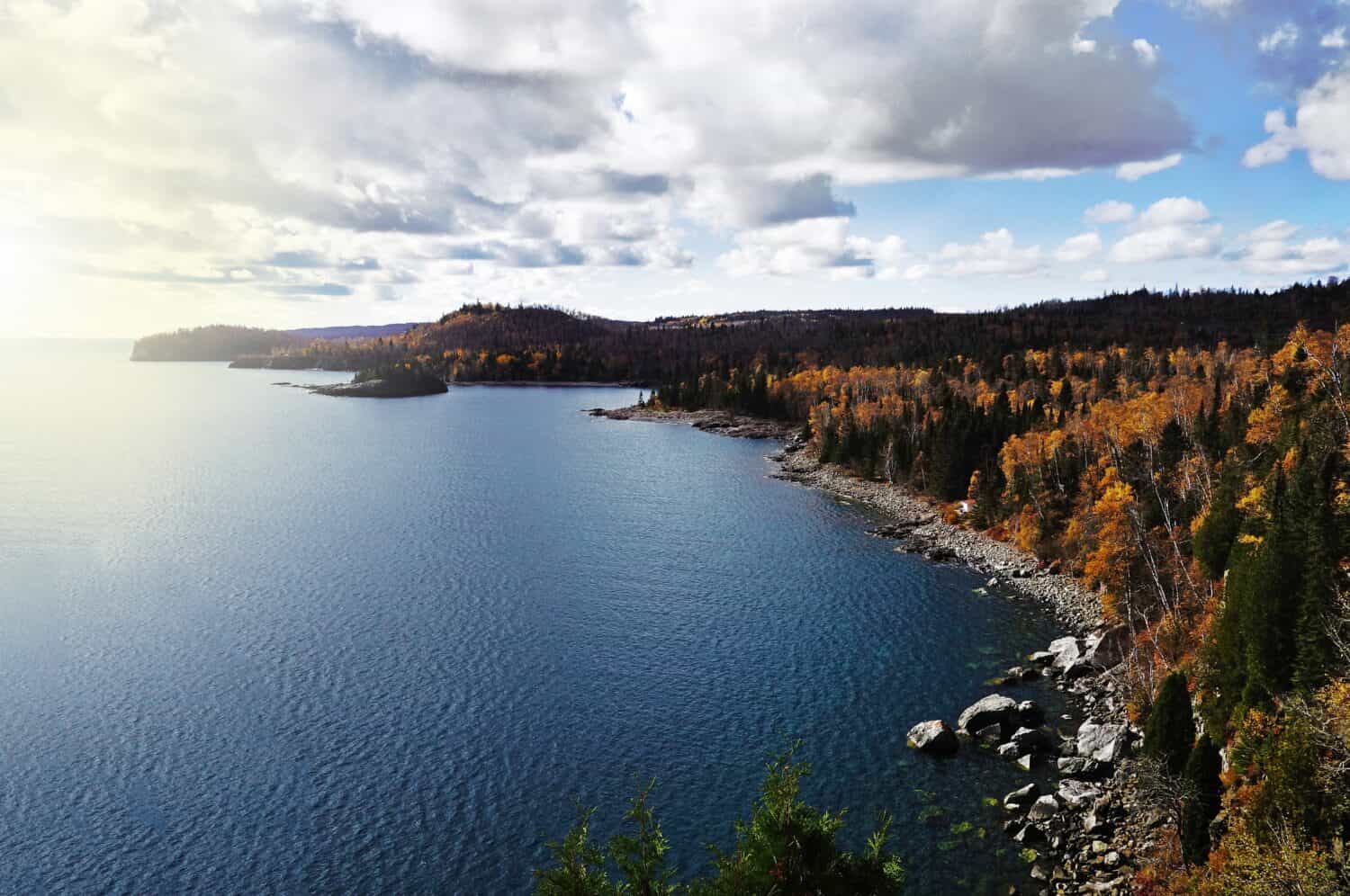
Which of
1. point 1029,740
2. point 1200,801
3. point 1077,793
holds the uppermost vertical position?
point 1200,801

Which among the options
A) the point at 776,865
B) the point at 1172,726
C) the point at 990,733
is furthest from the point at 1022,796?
the point at 776,865

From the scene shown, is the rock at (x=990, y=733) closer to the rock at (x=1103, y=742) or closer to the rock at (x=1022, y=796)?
the rock at (x=1103, y=742)

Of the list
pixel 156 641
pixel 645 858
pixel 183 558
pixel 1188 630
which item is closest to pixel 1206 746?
pixel 1188 630

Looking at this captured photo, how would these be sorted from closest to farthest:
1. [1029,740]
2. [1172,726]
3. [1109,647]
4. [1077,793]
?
[1172,726], [1077,793], [1029,740], [1109,647]

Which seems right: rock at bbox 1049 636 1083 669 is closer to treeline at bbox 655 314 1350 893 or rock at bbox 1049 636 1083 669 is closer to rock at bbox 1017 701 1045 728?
treeline at bbox 655 314 1350 893

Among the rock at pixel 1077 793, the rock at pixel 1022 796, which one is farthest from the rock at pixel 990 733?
the rock at pixel 1022 796

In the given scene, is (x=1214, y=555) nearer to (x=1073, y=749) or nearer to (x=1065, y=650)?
(x=1065, y=650)
